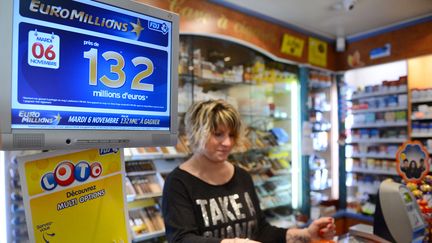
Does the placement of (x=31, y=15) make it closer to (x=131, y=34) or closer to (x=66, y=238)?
(x=131, y=34)

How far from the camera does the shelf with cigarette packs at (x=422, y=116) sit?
4137mm

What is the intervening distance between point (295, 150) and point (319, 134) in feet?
2.25

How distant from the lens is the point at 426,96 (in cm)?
418

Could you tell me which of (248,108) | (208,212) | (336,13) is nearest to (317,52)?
(336,13)

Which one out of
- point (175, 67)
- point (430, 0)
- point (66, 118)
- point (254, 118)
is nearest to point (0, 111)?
point (66, 118)

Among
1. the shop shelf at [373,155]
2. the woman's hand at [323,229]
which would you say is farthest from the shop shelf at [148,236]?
the shop shelf at [373,155]

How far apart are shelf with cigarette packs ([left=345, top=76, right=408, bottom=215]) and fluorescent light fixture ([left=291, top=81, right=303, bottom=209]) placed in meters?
1.11

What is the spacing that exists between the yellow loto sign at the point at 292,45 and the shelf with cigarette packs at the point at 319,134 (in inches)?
16.8

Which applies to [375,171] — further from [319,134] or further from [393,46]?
[393,46]

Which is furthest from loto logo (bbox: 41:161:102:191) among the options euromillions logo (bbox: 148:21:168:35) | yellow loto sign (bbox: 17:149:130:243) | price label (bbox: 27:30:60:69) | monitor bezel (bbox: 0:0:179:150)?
euromillions logo (bbox: 148:21:168:35)

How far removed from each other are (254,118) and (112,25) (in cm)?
347

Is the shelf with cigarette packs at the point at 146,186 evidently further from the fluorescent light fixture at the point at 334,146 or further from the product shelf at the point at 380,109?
the product shelf at the point at 380,109

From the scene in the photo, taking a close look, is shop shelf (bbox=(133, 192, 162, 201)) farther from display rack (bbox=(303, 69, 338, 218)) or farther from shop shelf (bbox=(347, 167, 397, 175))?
shop shelf (bbox=(347, 167, 397, 175))

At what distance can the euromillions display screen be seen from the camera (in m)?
0.77
